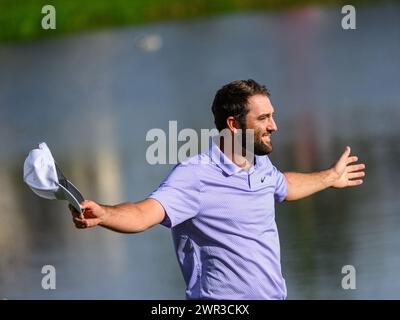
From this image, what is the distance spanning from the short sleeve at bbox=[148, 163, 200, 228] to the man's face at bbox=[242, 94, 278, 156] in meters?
0.30

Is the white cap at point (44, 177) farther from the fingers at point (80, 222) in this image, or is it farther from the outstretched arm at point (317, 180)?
the outstretched arm at point (317, 180)

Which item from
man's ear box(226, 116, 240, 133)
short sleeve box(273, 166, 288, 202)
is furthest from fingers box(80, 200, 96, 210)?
short sleeve box(273, 166, 288, 202)


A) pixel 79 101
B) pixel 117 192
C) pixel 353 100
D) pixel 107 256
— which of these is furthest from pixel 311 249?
pixel 79 101

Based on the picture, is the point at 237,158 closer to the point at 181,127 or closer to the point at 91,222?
the point at 91,222

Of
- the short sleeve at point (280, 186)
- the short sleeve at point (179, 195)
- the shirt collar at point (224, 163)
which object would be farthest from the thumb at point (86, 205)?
the short sleeve at point (280, 186)

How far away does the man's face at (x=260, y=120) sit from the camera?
17.6 feet

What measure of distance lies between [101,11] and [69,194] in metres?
21.8

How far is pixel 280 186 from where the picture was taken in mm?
5652

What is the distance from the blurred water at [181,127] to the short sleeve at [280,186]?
2.32 m

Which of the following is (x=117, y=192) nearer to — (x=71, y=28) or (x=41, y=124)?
(x=41, y=124)

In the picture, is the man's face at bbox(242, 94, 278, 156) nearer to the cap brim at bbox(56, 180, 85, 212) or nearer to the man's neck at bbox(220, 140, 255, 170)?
the man's neck at bbox(220, 140, 255, 170)

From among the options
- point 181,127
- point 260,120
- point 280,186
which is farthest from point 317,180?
point 181,127

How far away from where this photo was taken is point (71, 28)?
2534 centimetres

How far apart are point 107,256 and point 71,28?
1624cm
